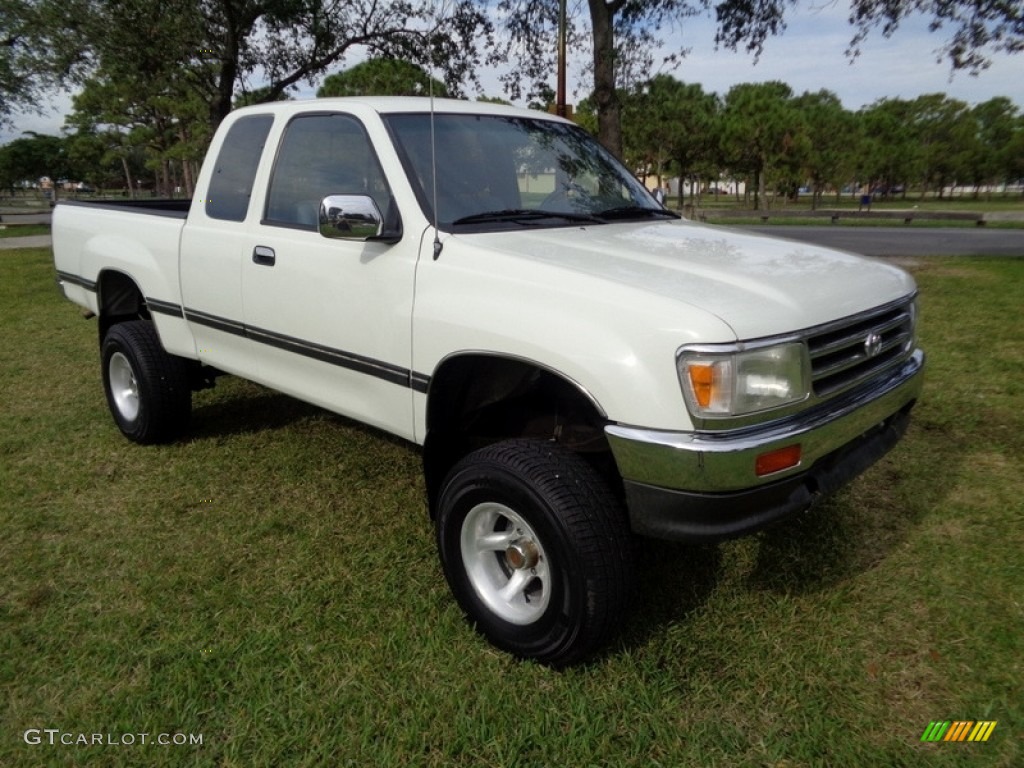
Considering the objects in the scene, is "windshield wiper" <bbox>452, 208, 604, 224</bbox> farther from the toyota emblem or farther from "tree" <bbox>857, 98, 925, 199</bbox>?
"tree" <bbox>857, 98, 925, 199</bbox>

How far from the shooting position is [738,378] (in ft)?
7.02

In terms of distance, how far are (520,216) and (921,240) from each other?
1821 centimetres

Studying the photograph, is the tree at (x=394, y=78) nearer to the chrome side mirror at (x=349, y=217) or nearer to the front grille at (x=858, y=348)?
the chrome side mirror at (x=349, y=217)

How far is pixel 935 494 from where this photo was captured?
3.85 meters

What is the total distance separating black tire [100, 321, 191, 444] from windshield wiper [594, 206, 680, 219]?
2668mm

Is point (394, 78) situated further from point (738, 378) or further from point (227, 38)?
point (738, 378)

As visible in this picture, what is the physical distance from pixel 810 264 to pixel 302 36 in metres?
15.0

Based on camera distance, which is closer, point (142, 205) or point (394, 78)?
point (142, 205)

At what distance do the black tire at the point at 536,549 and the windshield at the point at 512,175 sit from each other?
3.23 feet

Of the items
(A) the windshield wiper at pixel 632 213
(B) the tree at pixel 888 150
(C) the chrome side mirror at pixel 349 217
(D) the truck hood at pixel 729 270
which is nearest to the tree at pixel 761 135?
(B) the tree at pixel 888 150

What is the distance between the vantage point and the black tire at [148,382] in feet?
14.2

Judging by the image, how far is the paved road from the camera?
1487 centimetres

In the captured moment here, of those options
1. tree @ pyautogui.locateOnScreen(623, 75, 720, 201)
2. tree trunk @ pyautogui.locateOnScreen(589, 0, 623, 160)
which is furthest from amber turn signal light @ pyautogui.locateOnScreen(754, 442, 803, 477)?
tree @ pyautogui.locateOnScreen(623, 75, 720, 201)

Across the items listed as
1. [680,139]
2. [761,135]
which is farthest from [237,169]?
[761,135]
